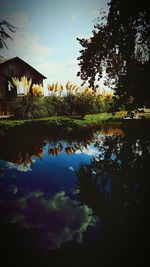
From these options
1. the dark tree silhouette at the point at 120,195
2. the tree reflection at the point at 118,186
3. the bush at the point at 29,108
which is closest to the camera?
the dark tree silhouette at the point at 120,195

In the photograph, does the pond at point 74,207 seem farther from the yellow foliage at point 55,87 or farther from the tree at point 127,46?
the yellow foliage at point 55,87

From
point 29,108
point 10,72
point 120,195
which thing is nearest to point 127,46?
point 120,195

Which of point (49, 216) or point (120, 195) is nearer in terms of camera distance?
point (49, 216)

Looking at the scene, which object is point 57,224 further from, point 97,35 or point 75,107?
point 75,107

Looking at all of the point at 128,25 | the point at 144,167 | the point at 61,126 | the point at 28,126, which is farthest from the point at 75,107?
the point at 128,25

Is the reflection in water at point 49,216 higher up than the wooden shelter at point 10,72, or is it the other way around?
the wooden shelter at point 10,72

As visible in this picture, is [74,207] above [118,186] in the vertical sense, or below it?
below

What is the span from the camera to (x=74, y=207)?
3045 millimetres

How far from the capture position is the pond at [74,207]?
7.03 feet

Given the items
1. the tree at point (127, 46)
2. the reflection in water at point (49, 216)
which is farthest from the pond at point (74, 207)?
the tree at point (127, 46)

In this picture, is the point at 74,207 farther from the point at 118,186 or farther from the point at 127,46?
the point at 127,46

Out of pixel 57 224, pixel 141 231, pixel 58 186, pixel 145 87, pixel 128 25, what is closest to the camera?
pixel 141 231

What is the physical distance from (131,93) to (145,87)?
211mm

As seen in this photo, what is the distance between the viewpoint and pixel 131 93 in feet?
10.0
